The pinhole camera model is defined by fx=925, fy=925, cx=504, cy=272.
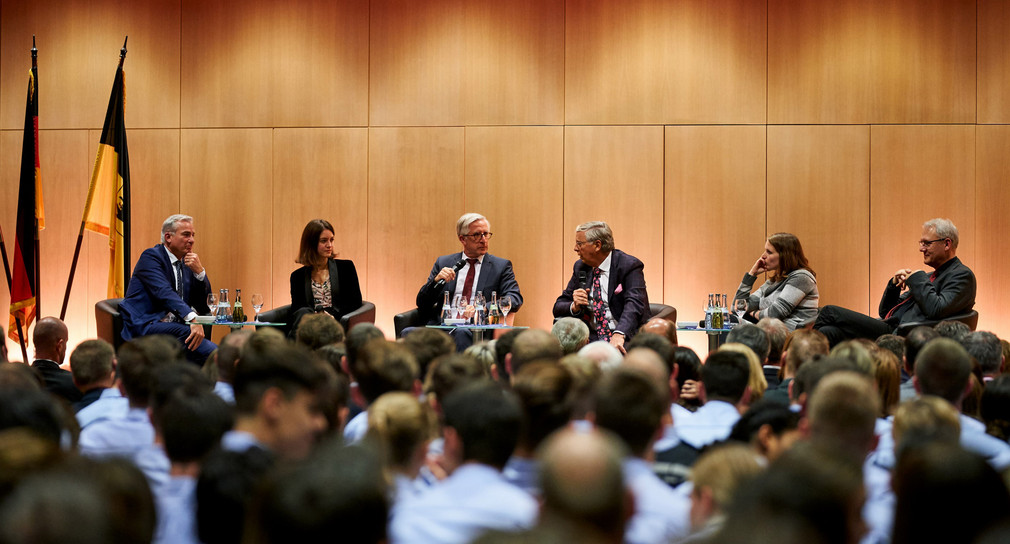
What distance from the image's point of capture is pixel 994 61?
7664 mm

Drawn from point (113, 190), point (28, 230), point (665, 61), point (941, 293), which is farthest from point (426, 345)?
point (665, 61)

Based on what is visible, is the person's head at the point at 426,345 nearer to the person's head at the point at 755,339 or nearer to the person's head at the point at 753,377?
the person's head at the point at 753,377

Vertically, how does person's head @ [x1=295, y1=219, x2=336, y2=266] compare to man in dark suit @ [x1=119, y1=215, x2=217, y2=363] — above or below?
above

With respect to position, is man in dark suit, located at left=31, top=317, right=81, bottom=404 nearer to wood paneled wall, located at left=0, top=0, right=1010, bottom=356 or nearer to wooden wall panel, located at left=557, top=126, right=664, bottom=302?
wood paneled wall, located at left=0, top=0, right=1010, bottom=356

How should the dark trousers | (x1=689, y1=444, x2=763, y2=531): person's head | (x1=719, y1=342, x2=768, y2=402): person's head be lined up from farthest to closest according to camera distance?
the dark trousers < (x1=719, y1=342, x2=768, y2=402): person's head < (x1=689, y1=444, x2=763, y2=531): person's head

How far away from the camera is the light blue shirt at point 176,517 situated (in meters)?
1.95

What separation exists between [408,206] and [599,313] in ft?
7.98

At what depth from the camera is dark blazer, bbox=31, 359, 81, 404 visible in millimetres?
3969

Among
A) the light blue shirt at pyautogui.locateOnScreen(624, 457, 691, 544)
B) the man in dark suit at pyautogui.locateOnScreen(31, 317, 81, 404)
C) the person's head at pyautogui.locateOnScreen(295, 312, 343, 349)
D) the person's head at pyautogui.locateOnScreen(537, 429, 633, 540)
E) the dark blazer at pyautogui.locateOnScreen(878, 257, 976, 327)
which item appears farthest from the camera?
the dark blazer at pyautogui.locateOnScreen(878, 257, 976, 327)

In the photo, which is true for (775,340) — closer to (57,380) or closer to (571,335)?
(571,335)

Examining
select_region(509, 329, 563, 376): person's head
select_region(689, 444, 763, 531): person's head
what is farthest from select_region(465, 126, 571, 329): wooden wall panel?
select_region(689, 444, 763, 531): person's head

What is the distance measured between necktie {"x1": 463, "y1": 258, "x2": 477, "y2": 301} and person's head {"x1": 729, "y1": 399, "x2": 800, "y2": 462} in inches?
165

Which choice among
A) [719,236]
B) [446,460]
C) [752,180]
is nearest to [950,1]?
[752,180]

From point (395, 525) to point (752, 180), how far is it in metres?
6.52
